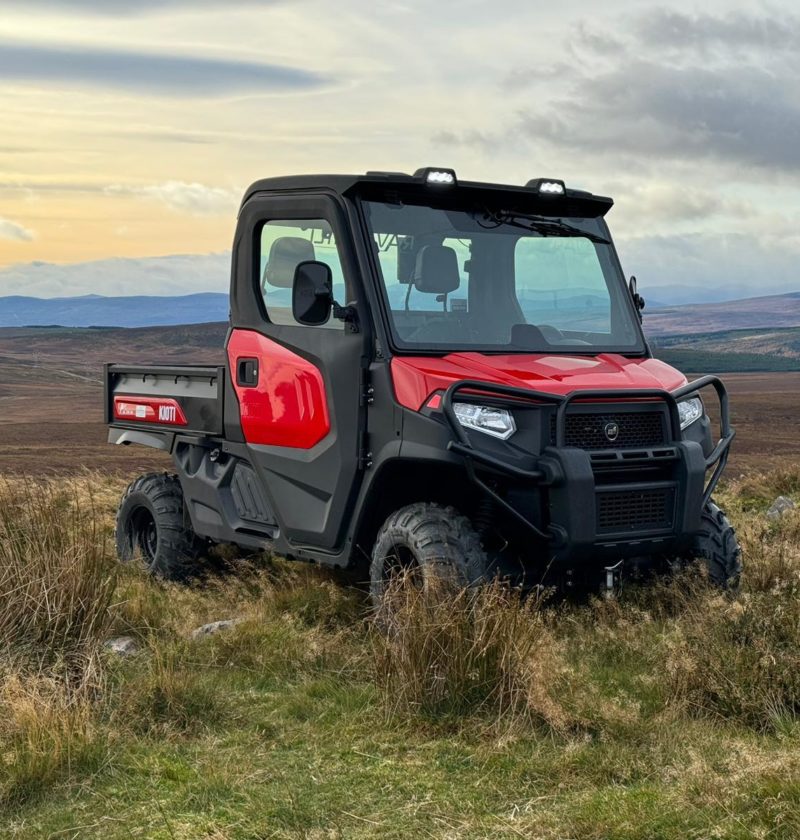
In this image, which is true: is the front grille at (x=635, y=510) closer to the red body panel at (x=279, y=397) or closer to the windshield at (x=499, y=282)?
the windshield at (x=499, y=282)

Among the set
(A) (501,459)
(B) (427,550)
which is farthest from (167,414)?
(A) (501,459)

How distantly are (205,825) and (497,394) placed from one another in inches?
114

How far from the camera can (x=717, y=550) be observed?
24.3 ft

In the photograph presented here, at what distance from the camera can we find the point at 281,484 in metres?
7.60

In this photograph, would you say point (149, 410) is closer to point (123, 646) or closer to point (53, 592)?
point (123, 646)

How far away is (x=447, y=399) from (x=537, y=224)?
6.12 ft

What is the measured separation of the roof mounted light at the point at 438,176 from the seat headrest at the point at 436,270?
0.38 meters

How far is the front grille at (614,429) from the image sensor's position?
6.60 m

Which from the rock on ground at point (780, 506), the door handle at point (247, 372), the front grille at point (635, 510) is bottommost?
the rock on ground at point (780, 506)

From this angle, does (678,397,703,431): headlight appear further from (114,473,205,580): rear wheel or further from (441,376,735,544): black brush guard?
(114,473,205,580): rear wheel

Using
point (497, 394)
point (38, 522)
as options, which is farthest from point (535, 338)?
point (38, 522)

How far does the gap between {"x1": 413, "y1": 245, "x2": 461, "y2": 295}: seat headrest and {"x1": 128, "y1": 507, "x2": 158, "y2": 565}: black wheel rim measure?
331 cm

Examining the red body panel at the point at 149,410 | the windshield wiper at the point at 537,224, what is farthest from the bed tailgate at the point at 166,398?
the windshield wiper at the point at 537,224

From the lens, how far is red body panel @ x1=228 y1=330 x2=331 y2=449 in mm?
7242
